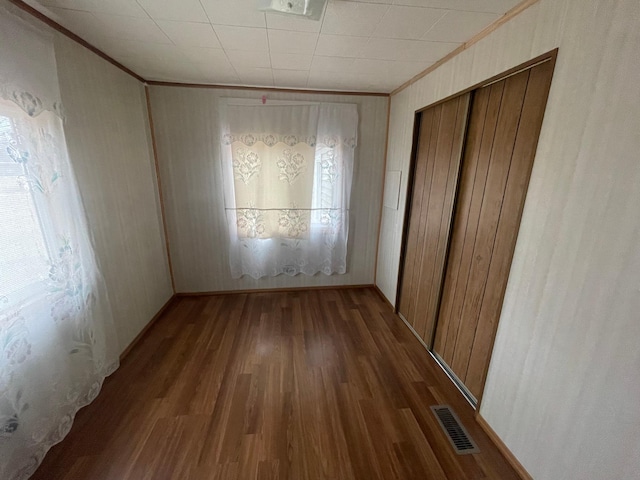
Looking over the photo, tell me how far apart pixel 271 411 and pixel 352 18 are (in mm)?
2357

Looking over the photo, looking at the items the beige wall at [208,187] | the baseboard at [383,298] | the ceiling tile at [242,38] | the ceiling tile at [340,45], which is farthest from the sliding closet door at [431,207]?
the ceiling tile at [242,38]

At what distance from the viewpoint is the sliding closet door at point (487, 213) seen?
130cm

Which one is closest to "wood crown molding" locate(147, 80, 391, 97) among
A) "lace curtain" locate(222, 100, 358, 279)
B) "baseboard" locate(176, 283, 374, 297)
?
"lace curtain" locate(222, 100, 358, 279)

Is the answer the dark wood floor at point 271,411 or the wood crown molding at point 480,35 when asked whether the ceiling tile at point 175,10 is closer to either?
the wood crown molding at point 480,35

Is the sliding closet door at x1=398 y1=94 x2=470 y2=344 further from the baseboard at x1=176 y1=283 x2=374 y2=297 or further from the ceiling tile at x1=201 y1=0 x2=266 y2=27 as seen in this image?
the ceiling tile at x1=201 y1=0 x2=266 y2=27

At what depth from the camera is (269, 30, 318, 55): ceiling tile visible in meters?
1.56

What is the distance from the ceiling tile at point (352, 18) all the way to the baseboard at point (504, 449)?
2372 millimetres

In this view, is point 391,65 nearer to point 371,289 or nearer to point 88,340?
point 371,289

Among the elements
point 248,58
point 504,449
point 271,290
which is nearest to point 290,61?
point 248,58

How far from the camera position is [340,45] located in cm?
168

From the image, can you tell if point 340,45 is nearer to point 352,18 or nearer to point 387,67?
point 352,18

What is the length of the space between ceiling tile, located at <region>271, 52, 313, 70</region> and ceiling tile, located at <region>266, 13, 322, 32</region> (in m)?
0.37

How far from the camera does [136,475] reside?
4.19 feet

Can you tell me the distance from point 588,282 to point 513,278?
0.36m
